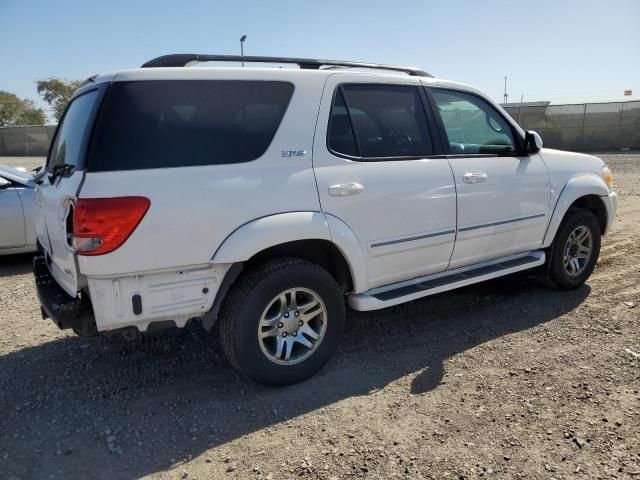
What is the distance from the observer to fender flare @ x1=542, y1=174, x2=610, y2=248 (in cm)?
467

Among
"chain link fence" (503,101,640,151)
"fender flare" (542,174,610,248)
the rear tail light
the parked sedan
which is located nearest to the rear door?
the rear tail light

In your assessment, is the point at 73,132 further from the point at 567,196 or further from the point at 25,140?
the point at 25,140

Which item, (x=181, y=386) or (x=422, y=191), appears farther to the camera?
(x=422, y=191)

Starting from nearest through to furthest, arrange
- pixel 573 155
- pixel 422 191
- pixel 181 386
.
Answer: pixel 181 386, pixel 422 191, pixel 573 155

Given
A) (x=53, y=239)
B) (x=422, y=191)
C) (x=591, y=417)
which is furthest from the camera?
(x=422, y=191)

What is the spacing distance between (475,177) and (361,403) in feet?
6.45

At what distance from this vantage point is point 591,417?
299 cm

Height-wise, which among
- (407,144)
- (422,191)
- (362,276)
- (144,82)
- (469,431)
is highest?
(144,82)

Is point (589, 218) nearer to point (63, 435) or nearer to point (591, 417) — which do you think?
point (591, 417)

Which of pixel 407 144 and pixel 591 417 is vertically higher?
pixel 407 144

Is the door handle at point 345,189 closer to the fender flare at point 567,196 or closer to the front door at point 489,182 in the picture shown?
the front door at point 489,182

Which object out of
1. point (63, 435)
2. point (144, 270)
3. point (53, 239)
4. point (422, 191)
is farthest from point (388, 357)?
point (53, 239)

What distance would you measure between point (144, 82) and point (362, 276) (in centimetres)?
183

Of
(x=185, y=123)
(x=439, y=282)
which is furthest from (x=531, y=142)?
(x=185, y=123)
